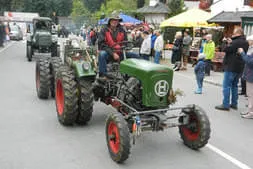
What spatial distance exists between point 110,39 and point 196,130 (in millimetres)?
2460

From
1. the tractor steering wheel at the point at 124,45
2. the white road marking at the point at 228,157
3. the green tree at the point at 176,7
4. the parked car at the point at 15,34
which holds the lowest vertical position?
the white road marking at the point at 228,157

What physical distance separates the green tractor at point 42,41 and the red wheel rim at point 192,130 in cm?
1372

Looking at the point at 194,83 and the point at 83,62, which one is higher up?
the point at 83,62

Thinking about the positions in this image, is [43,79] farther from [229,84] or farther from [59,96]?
[229,84]

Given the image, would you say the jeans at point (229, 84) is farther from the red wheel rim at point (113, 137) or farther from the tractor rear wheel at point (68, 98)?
the red wheel rim at point (113, 137)

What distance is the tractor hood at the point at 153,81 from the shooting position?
5555mm

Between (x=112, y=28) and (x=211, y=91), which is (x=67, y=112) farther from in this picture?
(x=211, y=91)

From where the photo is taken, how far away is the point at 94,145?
5926 mm

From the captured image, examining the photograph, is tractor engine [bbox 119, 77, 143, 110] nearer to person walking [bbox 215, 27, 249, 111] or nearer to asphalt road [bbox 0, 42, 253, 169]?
asphalt road [bbox 0, 42, 253, 169]

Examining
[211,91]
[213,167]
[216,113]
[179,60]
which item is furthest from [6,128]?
[179,60]

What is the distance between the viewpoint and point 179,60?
16938 mm

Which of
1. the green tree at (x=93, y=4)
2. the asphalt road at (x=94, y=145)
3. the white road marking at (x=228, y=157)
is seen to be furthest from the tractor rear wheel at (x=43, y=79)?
the green tree at (x=93, y=4)

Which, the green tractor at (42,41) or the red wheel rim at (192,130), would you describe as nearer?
the red wheel rim at (192,130)

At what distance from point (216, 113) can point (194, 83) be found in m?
4.62
